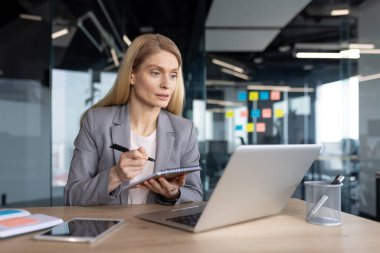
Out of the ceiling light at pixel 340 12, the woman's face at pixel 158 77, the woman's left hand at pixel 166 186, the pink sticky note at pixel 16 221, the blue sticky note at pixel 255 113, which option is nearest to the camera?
the pink sticky note at pixel 16 221

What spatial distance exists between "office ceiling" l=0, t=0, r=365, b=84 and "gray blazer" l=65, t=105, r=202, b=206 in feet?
9.43

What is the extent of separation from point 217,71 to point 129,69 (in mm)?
2981

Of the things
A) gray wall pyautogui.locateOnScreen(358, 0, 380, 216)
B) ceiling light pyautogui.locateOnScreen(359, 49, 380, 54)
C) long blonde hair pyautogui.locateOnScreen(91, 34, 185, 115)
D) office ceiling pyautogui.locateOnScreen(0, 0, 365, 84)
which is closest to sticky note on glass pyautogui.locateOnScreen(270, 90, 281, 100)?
office ceiling pyautogui.locateOnScreen(0, 0, 365, 84)

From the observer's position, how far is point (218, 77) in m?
4.50

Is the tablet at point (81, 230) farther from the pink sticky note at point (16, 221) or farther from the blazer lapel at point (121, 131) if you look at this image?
the blazer lapel at point (121, 131)

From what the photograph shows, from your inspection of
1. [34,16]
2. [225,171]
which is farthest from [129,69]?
[34,16]

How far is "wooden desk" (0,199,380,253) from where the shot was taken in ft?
2.68

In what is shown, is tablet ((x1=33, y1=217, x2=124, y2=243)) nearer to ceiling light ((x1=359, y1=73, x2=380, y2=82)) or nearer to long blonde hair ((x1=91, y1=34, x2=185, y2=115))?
long blonde hair ((x1=91, y1=34, x2=185, y2=115))

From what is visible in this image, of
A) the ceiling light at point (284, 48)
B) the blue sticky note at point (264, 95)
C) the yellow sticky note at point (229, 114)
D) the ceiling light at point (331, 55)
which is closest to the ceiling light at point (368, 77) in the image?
the ceiling light at point (331, 55)

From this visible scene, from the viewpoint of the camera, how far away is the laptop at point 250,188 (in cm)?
90

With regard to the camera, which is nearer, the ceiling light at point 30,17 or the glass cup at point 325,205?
the glass cup at point 325,205

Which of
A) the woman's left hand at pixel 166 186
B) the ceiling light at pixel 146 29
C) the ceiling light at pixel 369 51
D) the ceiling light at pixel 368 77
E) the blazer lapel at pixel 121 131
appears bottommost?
the woman's left hand at pixel 166 186

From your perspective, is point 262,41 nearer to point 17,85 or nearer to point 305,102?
point 305,102

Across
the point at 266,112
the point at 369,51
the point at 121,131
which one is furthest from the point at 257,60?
the point at 121,131
